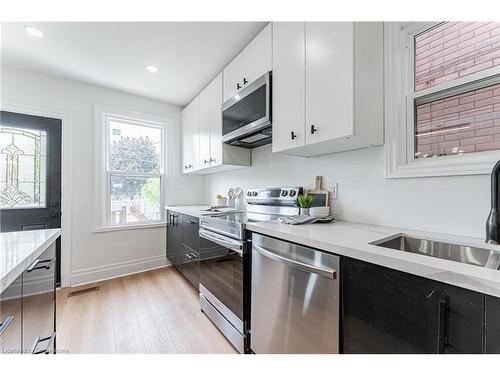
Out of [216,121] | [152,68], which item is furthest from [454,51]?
[152,68]

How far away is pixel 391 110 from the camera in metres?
1.38

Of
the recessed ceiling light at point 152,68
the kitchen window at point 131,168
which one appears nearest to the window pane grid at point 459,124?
the recessed ceiling light at point 152,68

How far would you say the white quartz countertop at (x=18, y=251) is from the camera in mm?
693

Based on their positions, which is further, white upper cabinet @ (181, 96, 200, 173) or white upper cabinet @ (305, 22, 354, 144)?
white upper cabinet @ (181, 96, 200, 173)

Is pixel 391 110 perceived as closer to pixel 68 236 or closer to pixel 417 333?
pixel 417 333

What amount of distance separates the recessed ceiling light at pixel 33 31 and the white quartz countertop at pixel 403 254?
247cm

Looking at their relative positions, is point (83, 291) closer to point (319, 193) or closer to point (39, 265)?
point (39, 265)

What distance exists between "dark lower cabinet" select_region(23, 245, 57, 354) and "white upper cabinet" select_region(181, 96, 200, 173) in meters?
1.96

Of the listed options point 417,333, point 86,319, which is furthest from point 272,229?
point 86,319

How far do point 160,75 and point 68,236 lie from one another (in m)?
2.27

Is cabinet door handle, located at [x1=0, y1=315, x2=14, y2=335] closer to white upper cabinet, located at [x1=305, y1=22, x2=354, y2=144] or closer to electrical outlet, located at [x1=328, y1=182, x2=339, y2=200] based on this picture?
white upper cabinet, located at [x1=305, y1=22, x2=354, y2=144]

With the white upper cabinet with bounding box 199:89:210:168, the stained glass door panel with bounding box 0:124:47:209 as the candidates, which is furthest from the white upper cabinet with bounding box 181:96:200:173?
the stained glass door panel with bounding box 0:124:47:209

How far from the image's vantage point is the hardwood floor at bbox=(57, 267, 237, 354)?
1.59 meters

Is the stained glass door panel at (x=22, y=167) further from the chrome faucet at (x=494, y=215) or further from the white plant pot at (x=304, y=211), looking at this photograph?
the chrome faucet at (x=494, y=215)
